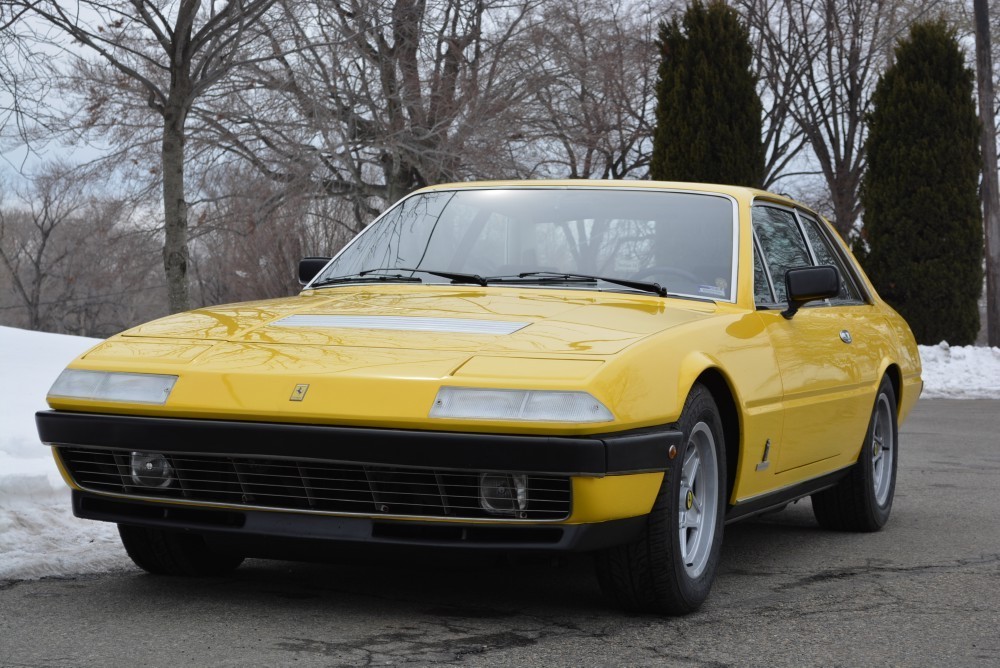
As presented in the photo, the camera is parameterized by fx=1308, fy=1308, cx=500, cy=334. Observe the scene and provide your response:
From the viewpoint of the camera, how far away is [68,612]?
13.3 ft

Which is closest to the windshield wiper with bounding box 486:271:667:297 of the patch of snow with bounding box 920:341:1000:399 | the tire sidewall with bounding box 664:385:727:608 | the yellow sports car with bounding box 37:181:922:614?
the yellow sports car with bounding box 37:181:922:614

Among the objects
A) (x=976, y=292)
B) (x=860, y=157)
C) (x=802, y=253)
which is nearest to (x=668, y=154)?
(x=976, y=292)

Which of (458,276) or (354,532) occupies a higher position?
(458,276)

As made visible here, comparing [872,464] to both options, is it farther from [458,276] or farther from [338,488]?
[338,488]

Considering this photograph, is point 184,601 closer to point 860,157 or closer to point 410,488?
point 410,488

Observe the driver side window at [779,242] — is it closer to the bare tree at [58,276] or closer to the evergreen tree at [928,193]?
the evergreen tree at [928,193]

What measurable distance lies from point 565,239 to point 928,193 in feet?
66.0

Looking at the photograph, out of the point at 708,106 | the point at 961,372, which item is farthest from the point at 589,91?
the point at 961,372

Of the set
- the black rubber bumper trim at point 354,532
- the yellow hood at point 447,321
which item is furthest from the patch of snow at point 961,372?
the black rubber bumper trim at point 354,532

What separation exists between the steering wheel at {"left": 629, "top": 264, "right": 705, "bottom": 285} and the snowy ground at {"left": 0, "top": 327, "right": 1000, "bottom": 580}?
7.32ft

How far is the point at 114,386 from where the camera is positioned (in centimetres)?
404

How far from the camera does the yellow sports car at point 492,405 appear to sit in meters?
3.66

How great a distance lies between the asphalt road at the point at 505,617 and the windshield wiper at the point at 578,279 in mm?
1085

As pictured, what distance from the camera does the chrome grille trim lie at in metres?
4.16
